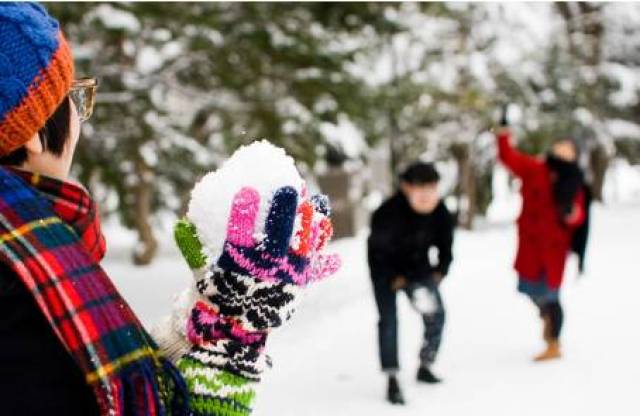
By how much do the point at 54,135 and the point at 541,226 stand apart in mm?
5413

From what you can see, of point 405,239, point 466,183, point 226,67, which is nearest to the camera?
point 405,239

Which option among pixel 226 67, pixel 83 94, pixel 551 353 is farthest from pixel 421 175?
pixel 83 94

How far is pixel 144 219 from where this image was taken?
12500 millimetres

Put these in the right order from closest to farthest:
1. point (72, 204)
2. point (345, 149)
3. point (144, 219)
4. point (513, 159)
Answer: point (72, 204) → point (513, 159) → point (345, 149) → point (144, 219)

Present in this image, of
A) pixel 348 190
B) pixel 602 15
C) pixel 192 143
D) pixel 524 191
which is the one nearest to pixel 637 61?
pixel 602 15

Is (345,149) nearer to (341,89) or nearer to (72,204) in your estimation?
(341,89)

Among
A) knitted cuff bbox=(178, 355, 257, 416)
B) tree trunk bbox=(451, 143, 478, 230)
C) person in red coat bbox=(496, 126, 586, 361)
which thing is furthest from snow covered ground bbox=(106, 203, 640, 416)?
tree trunk bbox=(451, 143, 478, 230)

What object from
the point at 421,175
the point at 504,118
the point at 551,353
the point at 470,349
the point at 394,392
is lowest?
the point at 470,349

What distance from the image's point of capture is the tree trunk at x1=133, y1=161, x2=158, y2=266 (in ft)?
37.3

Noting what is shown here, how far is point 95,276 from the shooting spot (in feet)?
3.66

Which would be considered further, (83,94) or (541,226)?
(541,226)

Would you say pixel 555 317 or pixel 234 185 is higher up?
pixel 234 185

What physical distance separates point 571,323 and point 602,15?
51.6 feet

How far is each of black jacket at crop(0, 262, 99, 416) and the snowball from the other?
0.29m
